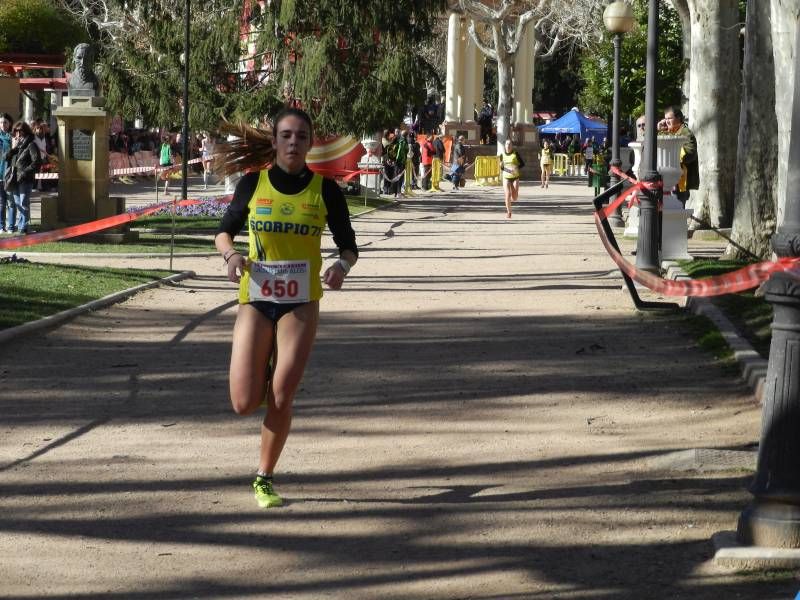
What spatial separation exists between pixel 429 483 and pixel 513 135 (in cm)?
5835

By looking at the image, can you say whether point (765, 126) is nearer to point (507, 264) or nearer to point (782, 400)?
point (507, 264)

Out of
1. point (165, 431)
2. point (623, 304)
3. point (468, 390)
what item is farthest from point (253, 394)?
point (623, 304)

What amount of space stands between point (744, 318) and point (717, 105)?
1361 centimetres

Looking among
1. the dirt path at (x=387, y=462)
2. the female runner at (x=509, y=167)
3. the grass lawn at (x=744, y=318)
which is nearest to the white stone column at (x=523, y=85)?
the female runner at (x=509, y=167)

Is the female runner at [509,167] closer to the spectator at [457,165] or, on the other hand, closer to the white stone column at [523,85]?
the spectator at [457,165]

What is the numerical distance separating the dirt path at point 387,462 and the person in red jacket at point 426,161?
115 ft

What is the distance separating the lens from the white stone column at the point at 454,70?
206ft

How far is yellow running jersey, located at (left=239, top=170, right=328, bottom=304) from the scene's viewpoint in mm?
7148

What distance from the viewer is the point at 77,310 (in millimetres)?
14062

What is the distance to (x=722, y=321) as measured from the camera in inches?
525

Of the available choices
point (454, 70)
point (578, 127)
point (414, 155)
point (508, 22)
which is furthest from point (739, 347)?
point (578, 127)

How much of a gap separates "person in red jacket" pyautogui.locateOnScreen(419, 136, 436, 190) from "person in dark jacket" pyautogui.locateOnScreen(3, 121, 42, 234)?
2721 centimetres

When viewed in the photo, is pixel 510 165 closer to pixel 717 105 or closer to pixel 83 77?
pixel 717 105

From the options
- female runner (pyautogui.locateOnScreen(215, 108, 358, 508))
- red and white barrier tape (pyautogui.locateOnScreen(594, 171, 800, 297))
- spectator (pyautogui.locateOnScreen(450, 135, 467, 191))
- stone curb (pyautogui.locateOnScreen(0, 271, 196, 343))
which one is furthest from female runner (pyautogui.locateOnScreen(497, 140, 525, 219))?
female runner (pyautogui.locateOnScreen(215, 108, 358, 508))
